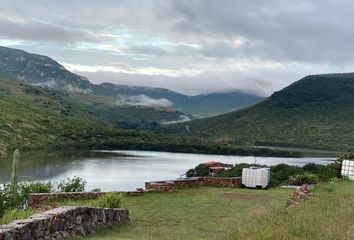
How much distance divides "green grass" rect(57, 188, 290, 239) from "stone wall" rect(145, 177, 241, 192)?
48cm

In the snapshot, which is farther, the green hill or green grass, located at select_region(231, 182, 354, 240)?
the green hill

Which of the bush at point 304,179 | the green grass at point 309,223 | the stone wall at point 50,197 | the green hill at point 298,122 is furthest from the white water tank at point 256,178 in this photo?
the green hill at point 298,122

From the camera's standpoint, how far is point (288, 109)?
182375 mm

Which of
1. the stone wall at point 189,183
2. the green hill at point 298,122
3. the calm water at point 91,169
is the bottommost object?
the calm water at point 91,169

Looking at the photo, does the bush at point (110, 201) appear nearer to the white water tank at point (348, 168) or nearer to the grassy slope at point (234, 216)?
the grassy slope at point (234, 216)

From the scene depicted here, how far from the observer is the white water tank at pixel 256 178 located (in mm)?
26578

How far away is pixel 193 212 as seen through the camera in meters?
18.1

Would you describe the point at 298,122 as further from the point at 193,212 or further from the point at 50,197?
the point at 50,197

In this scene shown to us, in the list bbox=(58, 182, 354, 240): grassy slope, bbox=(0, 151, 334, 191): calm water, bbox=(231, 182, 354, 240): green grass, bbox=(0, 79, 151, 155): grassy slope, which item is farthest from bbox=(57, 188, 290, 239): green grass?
bbox=(0, 79, 151, 155): grassy slope

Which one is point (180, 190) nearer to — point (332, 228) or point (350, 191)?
point (350, 191)

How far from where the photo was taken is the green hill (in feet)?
489

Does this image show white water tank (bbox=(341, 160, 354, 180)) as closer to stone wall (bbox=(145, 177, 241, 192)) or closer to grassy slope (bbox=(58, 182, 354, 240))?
grassy slope (bbox=(58, 182, 354, 240))

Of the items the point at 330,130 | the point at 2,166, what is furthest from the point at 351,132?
the point at 2,166

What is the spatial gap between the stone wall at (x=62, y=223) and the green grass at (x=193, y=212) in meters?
0.31
